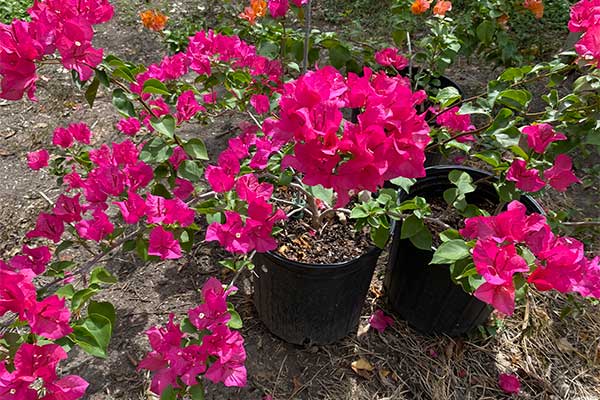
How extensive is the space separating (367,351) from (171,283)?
0.72 metres

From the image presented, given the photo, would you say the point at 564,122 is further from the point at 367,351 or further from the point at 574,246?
the point at 367,351

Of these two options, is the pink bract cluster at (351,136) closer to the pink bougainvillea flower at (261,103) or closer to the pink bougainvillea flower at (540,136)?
the pink bougainvillea flower at (540,136)

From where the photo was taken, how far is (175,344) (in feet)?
2.96

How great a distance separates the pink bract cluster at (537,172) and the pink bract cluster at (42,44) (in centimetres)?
85

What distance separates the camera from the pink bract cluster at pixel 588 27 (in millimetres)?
883

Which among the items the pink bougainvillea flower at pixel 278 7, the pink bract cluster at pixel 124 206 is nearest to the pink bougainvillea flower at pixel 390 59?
the pink bougainvillea flower at pixel 278 7

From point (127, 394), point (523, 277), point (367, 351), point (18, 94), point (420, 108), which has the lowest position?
point (127, 394)

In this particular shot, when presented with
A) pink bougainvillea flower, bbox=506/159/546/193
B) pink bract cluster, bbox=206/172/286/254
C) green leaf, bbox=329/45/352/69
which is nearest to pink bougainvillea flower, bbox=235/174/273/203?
pink bract cluster, bbox=206/172/286/254

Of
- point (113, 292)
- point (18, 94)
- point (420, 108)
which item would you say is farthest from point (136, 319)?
point (420, 108)

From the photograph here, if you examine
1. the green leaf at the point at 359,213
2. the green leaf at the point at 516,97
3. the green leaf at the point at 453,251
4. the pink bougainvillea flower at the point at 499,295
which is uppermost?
the green leaf at the point at 516,97

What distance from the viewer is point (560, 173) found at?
1007mm

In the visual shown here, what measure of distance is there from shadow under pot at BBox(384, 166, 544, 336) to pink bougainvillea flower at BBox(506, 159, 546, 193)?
40 cm

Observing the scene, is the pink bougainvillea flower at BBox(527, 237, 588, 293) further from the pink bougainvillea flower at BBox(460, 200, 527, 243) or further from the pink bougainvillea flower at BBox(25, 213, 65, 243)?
the pink bougainvillea flower at BBox(25, 213, 65, 243)

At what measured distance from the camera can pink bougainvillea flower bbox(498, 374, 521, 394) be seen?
1434mm
